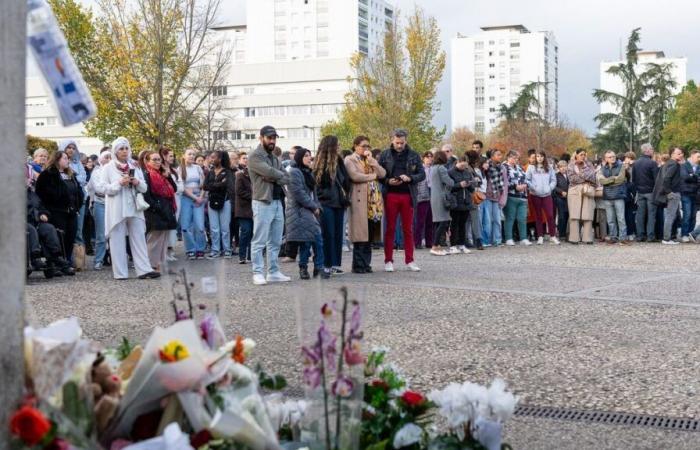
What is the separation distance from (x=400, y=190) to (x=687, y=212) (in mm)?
8986

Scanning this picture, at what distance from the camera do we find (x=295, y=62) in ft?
404

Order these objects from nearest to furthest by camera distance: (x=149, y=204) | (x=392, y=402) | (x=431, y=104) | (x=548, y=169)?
1. (x=392, y=402)
2. (x=149, y=204)
3. (x=548, y=169)
4. (x=431, y=104)

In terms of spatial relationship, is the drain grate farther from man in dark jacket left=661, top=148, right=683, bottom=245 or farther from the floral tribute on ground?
man in dark jacket left=661, top=148, right=683, bottom=245

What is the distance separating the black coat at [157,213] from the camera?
13.4 metres

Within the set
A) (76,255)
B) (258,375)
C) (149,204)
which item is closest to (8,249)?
→ (258,375)

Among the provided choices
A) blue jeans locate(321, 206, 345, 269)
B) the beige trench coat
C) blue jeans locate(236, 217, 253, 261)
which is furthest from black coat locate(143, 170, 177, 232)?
the beige trench coat

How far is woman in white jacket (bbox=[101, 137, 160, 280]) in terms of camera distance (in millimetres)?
12734

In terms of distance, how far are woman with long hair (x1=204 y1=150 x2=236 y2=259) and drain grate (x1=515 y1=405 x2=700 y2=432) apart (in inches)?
469

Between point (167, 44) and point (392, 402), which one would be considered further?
point (167, 44)

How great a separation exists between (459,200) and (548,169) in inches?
151

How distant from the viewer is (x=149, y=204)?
13.2 meters

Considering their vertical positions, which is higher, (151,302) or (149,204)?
(149,204)

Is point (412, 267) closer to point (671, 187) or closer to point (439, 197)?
point (439, 197)

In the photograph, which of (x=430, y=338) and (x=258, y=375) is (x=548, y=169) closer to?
(x=430, y=338)
